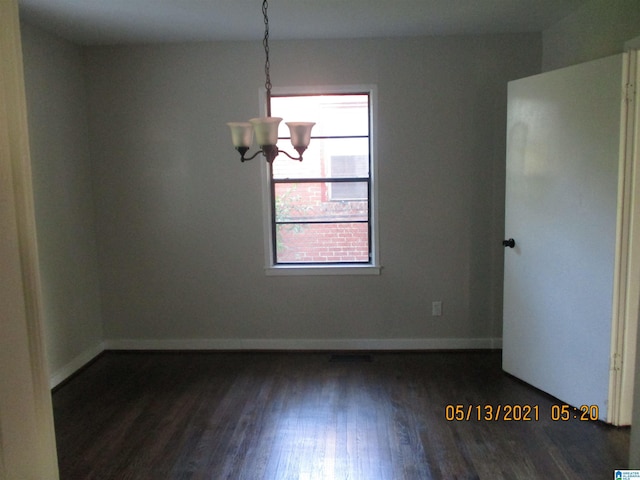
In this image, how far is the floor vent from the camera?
3.82 metres

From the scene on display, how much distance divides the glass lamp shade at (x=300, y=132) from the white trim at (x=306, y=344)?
90.4 inches

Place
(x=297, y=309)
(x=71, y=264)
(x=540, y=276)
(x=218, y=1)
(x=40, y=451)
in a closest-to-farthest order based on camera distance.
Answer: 1. (x=40, y=451)
2. (x=218, y=1)
3. (x=540, y=276)
4. (x=71, y=264)
5. (x=297, y=309)

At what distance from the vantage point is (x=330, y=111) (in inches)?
151

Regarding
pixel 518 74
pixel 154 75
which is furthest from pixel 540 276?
pixel 154 75

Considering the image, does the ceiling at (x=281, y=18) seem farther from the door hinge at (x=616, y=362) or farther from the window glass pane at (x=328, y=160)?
the door hinge at (x=616, y=362)

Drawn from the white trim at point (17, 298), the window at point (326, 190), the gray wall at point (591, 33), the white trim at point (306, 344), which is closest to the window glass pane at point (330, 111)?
the window at point (326, 190)

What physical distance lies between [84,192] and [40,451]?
3.31 meters

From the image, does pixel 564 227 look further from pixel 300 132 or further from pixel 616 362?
pixel 300 132

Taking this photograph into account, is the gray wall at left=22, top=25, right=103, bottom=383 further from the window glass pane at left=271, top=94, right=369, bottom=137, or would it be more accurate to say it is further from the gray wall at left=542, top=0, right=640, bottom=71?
the gray wall at left=542, top=0, right=640, bottom=71

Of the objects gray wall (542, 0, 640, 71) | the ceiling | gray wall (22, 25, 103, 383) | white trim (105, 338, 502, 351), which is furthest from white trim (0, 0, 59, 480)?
white trim (105, 338, 502, 351)

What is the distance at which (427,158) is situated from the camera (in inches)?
149

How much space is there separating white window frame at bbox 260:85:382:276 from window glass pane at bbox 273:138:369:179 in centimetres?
8

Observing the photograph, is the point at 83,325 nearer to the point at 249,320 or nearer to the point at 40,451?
the point at 249,320

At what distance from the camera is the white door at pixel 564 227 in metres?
2.68
